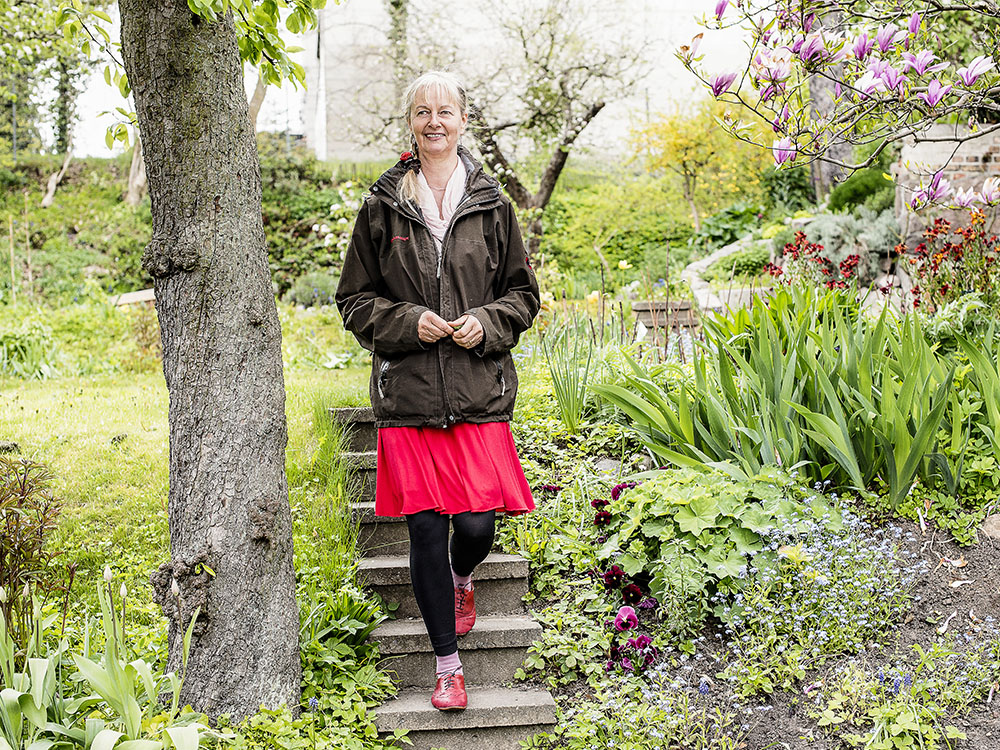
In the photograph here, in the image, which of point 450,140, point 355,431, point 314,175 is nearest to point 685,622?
point 355,431

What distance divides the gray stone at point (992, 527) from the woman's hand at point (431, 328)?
2.31 m

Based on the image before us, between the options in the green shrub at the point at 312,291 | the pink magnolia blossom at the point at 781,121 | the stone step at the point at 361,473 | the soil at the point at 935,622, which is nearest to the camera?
the soil at the point at 935,622

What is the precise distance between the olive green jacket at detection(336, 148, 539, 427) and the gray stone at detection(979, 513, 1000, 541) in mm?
2017

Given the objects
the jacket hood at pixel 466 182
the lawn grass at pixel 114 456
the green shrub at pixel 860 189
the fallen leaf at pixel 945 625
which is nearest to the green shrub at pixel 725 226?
the green shrub at pixel 860 189

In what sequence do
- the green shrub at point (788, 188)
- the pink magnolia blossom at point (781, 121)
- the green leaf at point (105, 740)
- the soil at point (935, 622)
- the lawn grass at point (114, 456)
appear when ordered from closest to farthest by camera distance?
1. the green leaf at point (105, 740)
2. the soil at point (935, 622)
3. the pink magnolia blossom at point (781, 121)
4. the lawn grass at point (114, 456)
5. the green shrub at point (788, 188)

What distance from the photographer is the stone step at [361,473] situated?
11.9 ft

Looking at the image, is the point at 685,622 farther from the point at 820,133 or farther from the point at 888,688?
the point at 820,133

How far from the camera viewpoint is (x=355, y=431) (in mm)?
3820

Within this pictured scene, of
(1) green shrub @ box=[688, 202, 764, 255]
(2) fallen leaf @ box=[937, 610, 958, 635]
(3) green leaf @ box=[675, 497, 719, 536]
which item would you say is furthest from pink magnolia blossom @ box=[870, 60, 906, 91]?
(1) green shrub @ box=[688, 202, 764, 255]

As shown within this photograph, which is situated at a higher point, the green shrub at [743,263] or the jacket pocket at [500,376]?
the green shrub at [743,263]

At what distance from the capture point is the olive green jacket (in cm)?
268

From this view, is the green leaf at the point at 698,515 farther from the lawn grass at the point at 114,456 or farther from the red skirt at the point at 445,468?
the lawn grass at the point at 114,456

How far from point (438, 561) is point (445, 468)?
0.29 metres

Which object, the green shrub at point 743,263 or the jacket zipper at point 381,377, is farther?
the green shrub at point 743,263
